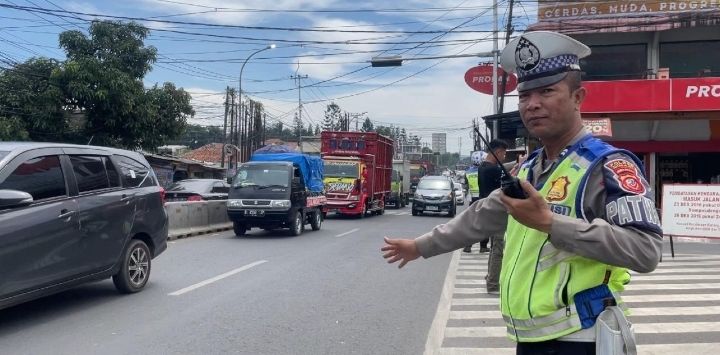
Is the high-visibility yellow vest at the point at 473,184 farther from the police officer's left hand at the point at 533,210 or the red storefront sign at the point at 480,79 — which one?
the red storefront sign at the point at 480,79

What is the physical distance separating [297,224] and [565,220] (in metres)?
15.1

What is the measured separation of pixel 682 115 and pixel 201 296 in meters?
15.6

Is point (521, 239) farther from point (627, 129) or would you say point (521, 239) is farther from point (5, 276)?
point (627, 129)

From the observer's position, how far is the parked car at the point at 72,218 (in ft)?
19.8

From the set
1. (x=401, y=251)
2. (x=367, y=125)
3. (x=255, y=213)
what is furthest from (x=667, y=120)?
(x=367, y=125)

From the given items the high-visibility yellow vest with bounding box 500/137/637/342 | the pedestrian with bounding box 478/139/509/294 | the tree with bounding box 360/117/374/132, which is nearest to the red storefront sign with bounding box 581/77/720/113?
the pedestrian with bounding box 478/139/509/294

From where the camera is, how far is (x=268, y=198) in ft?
A: 53.3

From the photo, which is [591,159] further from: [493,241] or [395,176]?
[395,176]

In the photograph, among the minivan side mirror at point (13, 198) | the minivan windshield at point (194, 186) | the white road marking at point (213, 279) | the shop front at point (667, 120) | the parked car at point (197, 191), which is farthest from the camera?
the minivan windshield at point (194, 186)

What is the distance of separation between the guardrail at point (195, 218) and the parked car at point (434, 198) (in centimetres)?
1007

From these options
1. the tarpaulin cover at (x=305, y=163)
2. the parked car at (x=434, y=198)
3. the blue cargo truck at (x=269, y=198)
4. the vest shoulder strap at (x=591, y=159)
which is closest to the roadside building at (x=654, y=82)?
the blue cargo truck at (x=269, y=198)

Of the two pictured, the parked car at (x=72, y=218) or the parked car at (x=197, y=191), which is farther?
the parked car at (x=197, y=191)

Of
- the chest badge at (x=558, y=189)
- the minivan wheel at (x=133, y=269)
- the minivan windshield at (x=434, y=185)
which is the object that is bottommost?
the minivan wheel at (x=133, y=269)

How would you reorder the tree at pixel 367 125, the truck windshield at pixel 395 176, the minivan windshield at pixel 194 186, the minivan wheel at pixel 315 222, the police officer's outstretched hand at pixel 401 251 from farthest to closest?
the tree at pixel 367 125 < the truck windshield at pixel 395 176 < the minivan windshield at pixel 194 186 < the minivan wheel at pixel 315 222 < the police officer's outstretched hand at pixel 401 251
